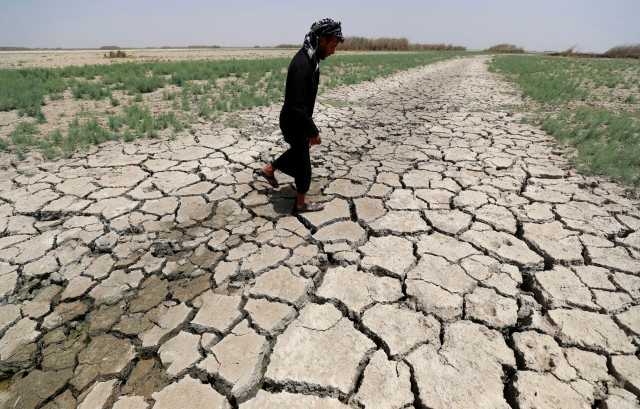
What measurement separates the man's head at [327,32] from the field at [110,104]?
3.16 meters

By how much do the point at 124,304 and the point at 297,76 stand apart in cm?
187

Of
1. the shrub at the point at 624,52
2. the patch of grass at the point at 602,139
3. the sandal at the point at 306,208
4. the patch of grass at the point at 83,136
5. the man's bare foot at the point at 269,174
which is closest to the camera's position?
the sandal at the point at 306,208

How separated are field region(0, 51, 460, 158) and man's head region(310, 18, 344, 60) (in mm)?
3160

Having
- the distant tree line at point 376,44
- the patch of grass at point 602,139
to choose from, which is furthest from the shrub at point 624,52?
the patch of grass at point 602,139

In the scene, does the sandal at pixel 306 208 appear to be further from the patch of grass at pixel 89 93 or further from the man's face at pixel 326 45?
the patch of grass at pixel 89 93

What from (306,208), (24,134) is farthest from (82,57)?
(306,208)

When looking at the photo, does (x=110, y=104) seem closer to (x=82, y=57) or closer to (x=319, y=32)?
(x=319, y=32)

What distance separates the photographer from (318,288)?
2100mm

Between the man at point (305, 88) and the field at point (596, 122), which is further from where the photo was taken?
the field at point (596, 122)

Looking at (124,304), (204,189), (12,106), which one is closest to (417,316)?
(124,304)

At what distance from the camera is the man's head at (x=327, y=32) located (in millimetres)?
2332

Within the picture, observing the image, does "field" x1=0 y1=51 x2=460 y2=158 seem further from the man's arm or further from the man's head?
the man's head

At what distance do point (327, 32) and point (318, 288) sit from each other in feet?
5.75

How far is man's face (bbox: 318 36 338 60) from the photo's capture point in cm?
237
